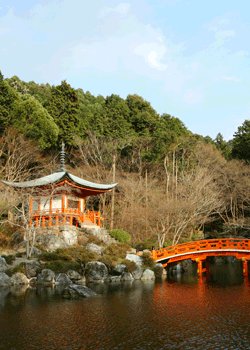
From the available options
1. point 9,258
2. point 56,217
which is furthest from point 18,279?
point 56,217

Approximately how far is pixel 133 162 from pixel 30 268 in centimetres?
1778

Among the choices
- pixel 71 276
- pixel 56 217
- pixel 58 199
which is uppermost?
pixel 58 199

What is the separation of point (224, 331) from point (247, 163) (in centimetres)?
2612

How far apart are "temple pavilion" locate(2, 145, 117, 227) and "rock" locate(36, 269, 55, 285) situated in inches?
183

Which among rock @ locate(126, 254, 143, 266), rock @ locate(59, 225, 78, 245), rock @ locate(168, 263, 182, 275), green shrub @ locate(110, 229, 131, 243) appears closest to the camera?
rock @ locate(126, 254, 143, 266)

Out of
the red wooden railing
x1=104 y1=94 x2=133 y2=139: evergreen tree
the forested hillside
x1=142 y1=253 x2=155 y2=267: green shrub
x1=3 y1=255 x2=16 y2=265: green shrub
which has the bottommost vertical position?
x1=142 y1=253 x2=155 y2=267: green shrub

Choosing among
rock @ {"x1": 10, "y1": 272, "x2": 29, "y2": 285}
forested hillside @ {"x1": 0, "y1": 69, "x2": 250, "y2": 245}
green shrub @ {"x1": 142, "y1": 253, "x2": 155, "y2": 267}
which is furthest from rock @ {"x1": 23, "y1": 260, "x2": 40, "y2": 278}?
forested hillside @ {"x1": 0, "y1": 69, "x2": 250, "y2": 245}

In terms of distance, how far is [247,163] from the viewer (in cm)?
3194

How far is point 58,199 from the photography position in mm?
21766

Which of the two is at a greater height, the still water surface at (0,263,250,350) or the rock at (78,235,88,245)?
the rock at (78,235,88,245)

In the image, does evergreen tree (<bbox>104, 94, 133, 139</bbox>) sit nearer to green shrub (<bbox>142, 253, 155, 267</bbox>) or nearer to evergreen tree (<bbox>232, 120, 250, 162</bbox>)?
evergreen tree (<bbox>232, 120, 250, 162</bbox>)

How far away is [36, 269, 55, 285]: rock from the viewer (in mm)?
15239

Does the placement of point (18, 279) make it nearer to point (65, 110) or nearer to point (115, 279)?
point (115, 279)

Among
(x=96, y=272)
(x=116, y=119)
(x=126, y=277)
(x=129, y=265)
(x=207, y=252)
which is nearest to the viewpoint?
(x=96, y=272)
